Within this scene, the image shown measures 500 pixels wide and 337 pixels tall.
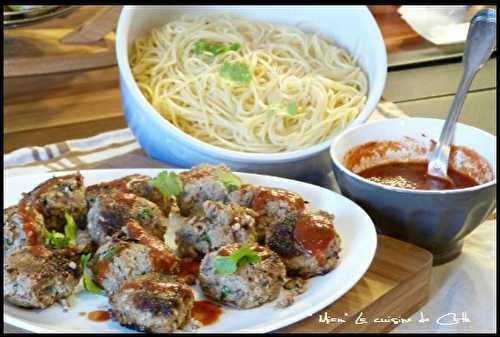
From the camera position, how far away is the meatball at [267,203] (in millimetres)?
2699

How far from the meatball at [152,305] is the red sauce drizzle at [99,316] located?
5 centimetres

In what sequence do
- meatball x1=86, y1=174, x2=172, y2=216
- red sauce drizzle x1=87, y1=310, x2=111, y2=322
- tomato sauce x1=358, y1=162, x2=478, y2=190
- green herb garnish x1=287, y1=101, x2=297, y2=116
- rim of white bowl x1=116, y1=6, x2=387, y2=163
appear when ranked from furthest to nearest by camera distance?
→ green herb garnish x1=287, y1=101, x2=297, y2=116 → rim of white bowl x1=116, y1=6, x2=387, y2=163 → tomato sauce x1=358, y1=162, x2=478, y2=190 → meatball x1=86, y1=174, x2=172, y2=216 → red sauce drizzle x1=87, y1=310, x2=111, y2=322

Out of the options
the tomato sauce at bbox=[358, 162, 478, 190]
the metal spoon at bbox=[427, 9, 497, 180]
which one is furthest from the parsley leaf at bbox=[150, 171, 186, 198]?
the metal spoon at bbox=[427, 9, 497, 180]

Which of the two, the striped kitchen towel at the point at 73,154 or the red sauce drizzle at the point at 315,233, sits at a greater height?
the red sauce drizzle at the point at 315,233

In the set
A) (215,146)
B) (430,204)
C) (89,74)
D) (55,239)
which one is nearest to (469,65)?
(430,204)

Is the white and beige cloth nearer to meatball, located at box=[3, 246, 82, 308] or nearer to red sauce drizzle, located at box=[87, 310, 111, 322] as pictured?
meatball, located at box=[3, 246, 82, 308]

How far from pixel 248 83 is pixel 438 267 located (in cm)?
126

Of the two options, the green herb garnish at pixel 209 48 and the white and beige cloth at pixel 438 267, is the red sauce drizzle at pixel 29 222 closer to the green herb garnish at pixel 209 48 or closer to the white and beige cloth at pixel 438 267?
the white and beige cloth at pixel 438 267

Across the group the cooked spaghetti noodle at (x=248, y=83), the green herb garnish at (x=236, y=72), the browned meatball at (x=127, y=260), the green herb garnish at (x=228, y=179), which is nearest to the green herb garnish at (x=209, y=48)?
the cooked spaghetti noodle at (x=248, y=83)

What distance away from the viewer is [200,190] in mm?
2834

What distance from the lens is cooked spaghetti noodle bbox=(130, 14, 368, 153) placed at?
3.56 m

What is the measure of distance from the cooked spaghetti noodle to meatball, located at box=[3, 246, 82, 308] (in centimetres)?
126

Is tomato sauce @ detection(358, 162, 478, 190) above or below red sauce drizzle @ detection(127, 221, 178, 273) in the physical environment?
below

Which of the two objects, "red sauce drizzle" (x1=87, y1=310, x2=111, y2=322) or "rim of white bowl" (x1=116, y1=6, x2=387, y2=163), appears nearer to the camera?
"red sauce drizzle" (x1=87, y1=310, x2=111, y2=322)
